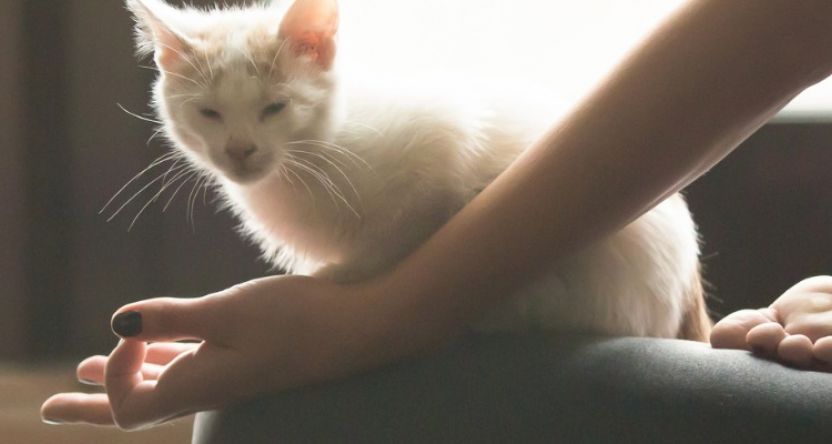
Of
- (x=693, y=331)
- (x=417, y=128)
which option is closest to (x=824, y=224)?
(x=693, y=331)

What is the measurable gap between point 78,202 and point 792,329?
1381mm

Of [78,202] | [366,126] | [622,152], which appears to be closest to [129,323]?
[366,126]

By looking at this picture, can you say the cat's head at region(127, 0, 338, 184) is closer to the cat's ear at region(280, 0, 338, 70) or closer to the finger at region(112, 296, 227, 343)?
the cat's ear at region(280, 0, 338, 70)

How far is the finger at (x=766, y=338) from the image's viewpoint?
24.5 inches

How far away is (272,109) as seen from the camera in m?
0.77

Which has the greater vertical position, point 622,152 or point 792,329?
point 622,152

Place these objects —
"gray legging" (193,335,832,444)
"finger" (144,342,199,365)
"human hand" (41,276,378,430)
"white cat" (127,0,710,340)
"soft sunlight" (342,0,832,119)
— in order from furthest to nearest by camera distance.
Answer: "soft sunlight" (342,0,832,119), "finger" (144,342,199,365), "white cat" (127,0,710,340), "human hand" (41,276,378,430), "gray legging" (193,335,832,444)

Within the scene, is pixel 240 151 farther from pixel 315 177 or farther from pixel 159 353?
pixel 159 353

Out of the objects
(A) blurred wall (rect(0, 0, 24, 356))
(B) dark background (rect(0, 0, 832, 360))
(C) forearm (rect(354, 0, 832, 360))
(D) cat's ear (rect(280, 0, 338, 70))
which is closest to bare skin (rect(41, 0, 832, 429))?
(C) forearm (rect(354, 0, 832, 360))

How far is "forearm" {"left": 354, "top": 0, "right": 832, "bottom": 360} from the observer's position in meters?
0.58

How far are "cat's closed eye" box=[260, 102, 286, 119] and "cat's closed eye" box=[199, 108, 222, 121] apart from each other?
0.13 feet

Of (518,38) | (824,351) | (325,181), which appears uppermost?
(518,38)

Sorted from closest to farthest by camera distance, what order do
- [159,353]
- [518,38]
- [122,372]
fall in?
[122,372], [159,353], [518,38]

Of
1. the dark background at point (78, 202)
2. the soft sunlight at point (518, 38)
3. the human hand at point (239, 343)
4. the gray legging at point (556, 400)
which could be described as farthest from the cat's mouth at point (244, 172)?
the dark background at point (78, 202)
